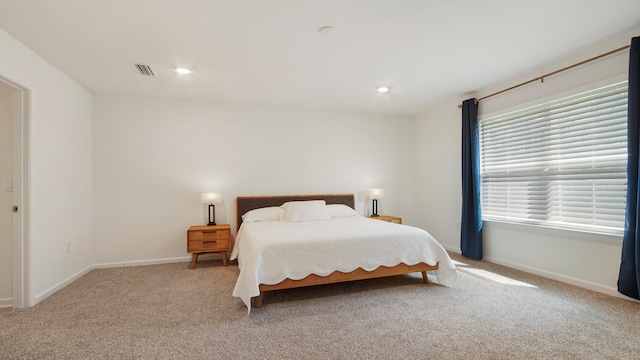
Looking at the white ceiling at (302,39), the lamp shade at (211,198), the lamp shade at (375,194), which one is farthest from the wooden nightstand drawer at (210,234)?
the lamp shade at (375,194)

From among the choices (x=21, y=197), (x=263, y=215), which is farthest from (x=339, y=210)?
(x=21, y=197)

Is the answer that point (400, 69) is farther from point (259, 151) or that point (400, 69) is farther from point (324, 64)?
point (259, 151)

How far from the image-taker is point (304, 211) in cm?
404

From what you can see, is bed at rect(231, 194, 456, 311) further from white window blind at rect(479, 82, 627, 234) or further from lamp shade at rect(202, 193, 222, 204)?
white window blind at rect(479, 82, 627, 234)

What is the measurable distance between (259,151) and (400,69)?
2.43 metres

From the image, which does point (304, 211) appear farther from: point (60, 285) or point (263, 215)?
point (60, 285)

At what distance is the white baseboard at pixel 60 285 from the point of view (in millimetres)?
2724

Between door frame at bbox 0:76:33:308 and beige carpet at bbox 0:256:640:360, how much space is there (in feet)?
0.71

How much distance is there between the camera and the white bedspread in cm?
252

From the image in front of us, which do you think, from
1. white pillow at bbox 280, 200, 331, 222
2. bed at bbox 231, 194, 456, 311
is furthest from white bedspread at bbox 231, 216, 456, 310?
white pillow at bbox 280, 200, 331, 222

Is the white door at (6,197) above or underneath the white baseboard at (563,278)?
above

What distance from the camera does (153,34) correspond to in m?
2.45

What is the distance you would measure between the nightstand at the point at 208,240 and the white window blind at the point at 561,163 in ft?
12.0

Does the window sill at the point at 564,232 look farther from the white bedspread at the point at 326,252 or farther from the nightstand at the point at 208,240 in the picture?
the nightstand at the point at 208,240
